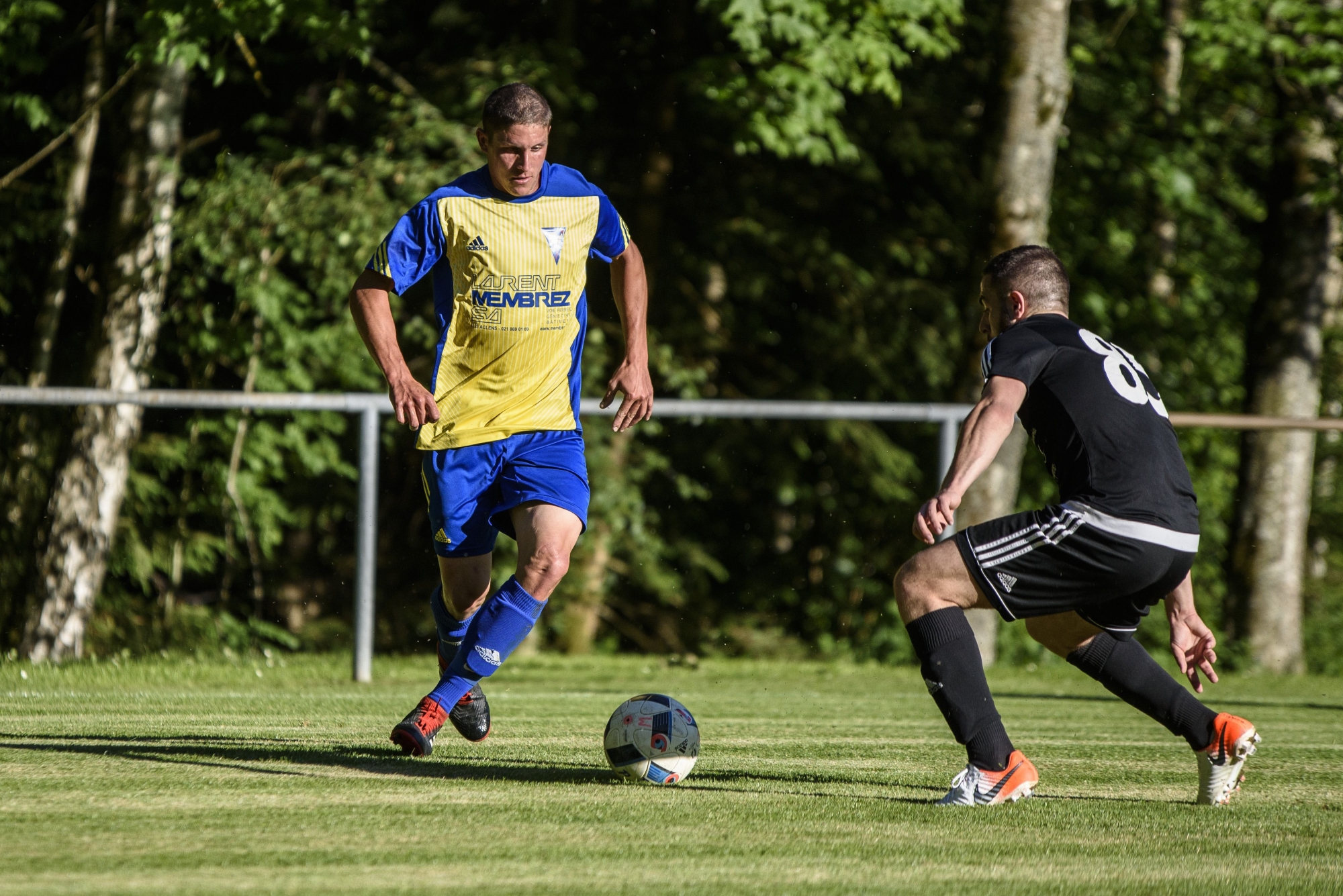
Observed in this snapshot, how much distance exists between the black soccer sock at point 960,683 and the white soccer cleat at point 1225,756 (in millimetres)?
623

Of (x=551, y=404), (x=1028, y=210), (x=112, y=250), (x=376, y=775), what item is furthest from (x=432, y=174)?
(x=376, y=775)

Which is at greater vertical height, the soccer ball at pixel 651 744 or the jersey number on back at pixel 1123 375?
the jersey number on back at pixel 1123 375

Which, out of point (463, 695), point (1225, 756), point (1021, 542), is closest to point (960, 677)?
point (1021, 542)

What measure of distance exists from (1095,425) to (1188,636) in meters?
0.81

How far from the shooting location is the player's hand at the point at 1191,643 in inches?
180

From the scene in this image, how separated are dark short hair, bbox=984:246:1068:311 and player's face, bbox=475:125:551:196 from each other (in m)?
1.57

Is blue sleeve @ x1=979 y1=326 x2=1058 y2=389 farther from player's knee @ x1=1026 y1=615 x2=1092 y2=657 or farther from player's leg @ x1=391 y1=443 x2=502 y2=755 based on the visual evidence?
player's leg @ x1=391 y1=443 x2=502 y2=755

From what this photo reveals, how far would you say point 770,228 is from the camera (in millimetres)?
14781

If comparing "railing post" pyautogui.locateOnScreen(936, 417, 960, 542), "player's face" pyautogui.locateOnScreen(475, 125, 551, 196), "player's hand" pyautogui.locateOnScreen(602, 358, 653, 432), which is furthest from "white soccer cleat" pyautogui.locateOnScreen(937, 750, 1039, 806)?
"railing post" pyautogui.locateOnScreen(936, 417, 960, 542)

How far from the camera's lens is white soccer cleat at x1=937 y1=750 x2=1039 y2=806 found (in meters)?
4.24

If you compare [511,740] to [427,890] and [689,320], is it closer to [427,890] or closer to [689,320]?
[427,890]

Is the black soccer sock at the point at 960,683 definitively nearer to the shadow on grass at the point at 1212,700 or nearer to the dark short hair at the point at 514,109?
the dark short hair at the point at 514,109

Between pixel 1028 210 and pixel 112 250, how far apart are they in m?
6.54

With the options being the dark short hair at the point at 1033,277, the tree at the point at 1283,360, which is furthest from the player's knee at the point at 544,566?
the tree at the point at 1283,360
